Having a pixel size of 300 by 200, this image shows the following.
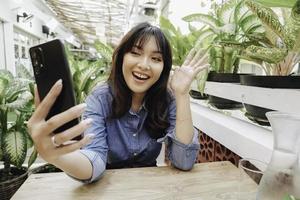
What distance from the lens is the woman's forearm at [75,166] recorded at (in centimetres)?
62

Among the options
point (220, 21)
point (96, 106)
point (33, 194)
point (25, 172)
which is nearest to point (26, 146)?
point (25, 172)

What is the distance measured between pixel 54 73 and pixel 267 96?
2.02ft

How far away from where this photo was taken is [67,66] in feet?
1.55

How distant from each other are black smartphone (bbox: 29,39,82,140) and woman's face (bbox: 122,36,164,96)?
476 mm

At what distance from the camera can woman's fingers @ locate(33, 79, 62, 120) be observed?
1.49 ft

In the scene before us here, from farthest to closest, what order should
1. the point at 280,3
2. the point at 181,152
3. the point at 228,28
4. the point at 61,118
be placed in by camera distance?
the point at 228,28 → the point at 181,152 → the point at 280,3 → the point at 61,118

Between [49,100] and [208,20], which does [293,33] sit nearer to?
[208,20]

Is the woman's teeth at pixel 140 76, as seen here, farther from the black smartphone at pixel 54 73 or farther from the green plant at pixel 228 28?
the black smartphone at pixel 54 73

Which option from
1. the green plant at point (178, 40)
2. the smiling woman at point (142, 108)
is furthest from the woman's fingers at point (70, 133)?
the green plant at point (178, 40)

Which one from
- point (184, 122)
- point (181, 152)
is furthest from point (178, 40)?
point (181, 152)

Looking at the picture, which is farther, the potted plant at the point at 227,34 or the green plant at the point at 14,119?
the green plant at the point at 14,119

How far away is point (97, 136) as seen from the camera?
0.84 meters

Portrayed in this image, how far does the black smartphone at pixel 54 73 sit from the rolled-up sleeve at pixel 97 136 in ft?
0.67

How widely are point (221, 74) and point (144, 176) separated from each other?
0.65 metres
